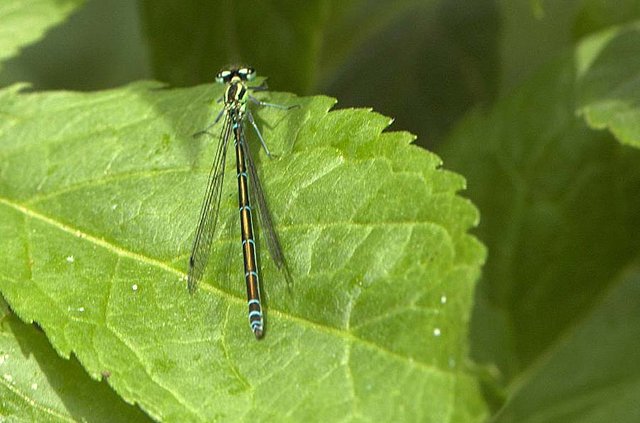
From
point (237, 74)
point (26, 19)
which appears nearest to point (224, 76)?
point (237, 74)

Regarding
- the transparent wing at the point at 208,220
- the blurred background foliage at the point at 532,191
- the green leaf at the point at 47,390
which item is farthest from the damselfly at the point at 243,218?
the blurred background foliage at the point at 532,191

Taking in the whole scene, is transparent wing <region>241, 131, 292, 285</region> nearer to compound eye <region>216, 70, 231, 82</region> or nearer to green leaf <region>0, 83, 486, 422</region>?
green leaf <region>0, 83, 486, 422</region>

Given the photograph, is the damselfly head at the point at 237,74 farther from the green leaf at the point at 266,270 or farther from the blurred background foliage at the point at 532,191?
the green leaf at the point at 266,270

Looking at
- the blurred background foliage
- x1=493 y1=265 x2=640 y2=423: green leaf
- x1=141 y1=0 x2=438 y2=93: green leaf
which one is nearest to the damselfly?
x1=141 y1=0 x2=438 y2=93: green leaf

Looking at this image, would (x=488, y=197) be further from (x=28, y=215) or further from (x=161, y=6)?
(x=28, y=215)

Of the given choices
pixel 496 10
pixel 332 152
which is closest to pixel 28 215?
pixel 332 152

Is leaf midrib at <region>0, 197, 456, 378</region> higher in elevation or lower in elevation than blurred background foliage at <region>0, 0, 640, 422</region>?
lower
